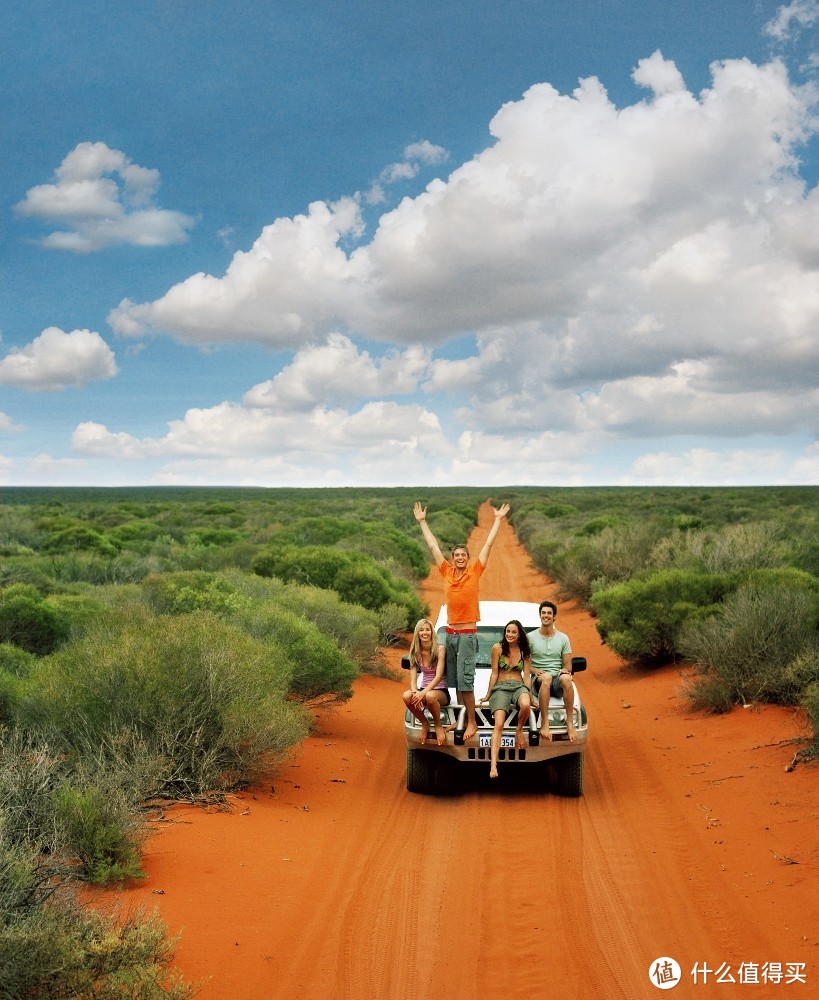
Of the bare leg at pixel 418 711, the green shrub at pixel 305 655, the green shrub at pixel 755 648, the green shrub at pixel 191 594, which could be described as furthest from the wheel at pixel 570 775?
the green shrub at pixel 191 594

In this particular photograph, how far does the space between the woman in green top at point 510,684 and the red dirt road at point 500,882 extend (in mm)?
705

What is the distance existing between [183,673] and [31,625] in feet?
24.2

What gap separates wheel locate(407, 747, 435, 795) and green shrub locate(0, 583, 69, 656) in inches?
306

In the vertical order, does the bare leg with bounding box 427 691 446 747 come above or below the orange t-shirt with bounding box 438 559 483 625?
below

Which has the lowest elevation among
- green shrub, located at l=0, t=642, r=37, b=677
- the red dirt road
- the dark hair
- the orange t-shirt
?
the red dirt road

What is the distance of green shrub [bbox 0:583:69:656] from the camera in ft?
47.8

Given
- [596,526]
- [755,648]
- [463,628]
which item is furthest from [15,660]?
[596,526]

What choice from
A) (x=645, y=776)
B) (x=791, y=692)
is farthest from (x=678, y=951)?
(x=791, y=692)

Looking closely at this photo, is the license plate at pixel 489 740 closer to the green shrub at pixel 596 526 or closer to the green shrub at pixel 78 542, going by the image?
the green shrub at pixel 78 542

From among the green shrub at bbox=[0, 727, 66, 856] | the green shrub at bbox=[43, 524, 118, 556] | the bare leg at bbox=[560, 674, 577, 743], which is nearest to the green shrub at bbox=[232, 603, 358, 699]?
the bare leg at bbox=[560, 674, 577, 743]

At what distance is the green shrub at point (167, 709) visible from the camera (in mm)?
8070

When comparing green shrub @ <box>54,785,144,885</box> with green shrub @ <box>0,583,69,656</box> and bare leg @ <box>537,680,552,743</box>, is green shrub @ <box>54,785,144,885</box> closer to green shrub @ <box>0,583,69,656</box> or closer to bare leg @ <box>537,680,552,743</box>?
bare leg @ <box>537,680,552,743</box>

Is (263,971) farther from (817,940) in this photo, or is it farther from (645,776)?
(645,776)

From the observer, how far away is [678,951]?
18.0 ft
